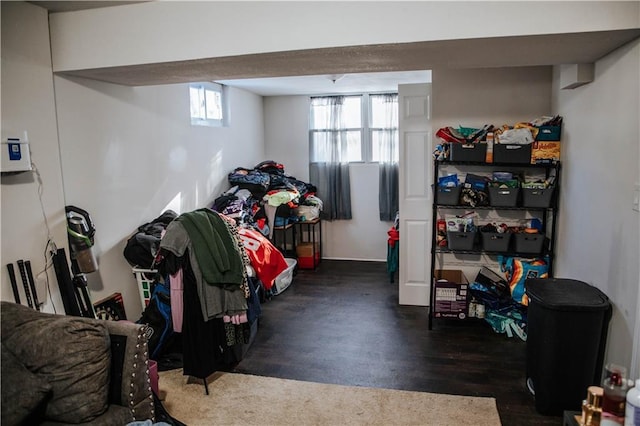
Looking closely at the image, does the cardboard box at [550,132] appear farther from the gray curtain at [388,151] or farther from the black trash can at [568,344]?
the gray curtain at [388,151]

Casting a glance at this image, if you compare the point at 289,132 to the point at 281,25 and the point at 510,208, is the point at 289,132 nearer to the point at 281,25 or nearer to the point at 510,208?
the point at 510,208

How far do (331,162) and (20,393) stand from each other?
4734mm

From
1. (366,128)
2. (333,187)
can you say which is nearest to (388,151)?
(366,128)

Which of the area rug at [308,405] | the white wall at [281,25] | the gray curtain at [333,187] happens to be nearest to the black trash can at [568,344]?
the area rug at [308,405]

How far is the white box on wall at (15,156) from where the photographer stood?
8.02 ft

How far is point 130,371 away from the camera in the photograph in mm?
2049

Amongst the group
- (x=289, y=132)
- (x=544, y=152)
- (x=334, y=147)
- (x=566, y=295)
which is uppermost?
(x=289, y=132)

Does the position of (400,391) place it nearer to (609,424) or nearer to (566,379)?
(566,379)

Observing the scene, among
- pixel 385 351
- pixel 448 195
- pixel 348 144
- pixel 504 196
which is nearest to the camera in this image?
pixel 385 351

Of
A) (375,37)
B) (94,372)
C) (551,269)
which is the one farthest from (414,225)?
(94,372)

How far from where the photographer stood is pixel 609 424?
61.5 inches

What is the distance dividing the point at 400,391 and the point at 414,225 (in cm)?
180

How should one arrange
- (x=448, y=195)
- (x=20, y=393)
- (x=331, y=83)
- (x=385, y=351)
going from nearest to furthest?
(x=20, y=393), (x=385, y=351), (x=448, y=195), (x=331, y=83)

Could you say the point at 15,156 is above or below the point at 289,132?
below
